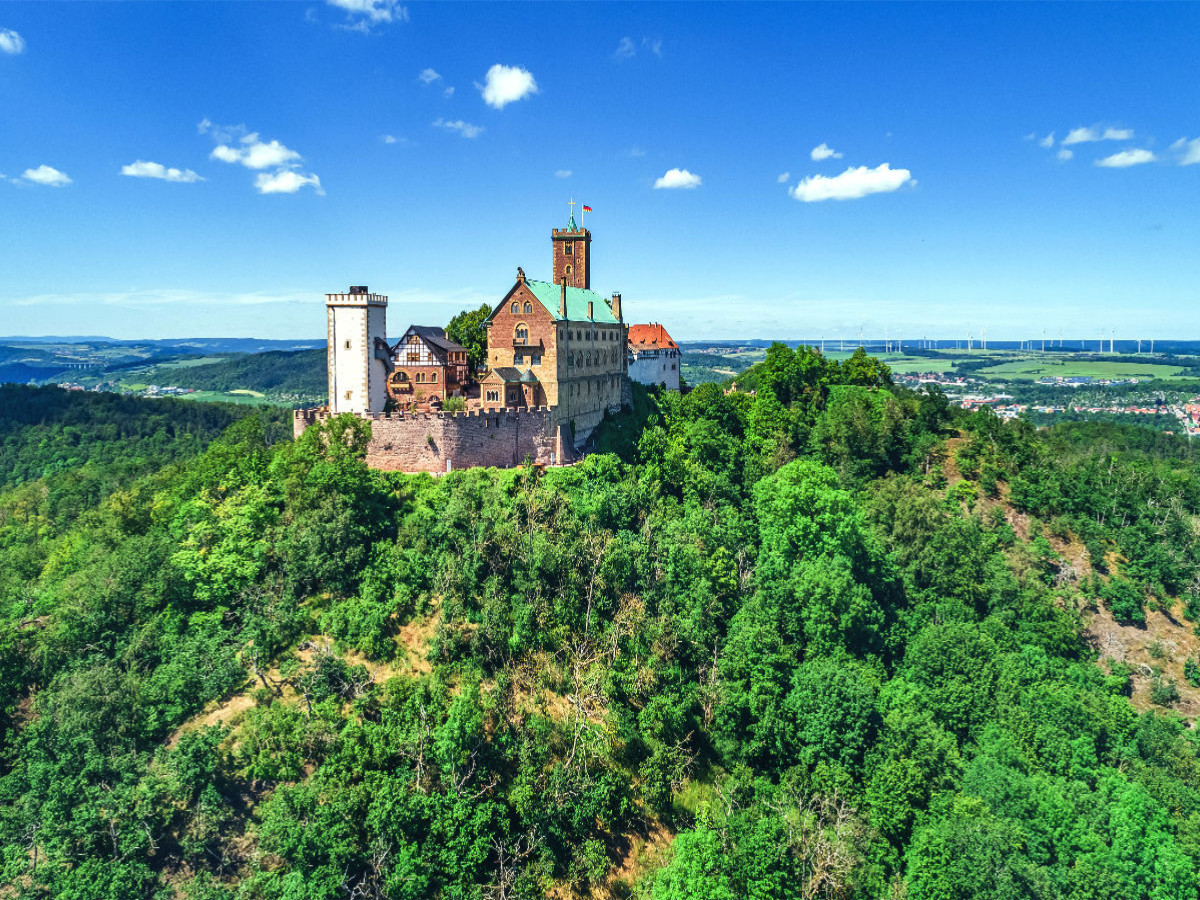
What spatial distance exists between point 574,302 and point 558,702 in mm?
35238

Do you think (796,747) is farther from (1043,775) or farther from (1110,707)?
(1110,707)

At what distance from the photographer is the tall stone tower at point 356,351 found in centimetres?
5162

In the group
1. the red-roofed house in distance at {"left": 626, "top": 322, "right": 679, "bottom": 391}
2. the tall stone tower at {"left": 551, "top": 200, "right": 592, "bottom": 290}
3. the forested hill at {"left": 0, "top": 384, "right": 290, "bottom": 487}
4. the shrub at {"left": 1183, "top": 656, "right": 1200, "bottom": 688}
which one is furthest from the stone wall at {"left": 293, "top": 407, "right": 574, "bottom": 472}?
the forested hill at {"left": 0, "top": 384, "right": 290, "bottom": 487}

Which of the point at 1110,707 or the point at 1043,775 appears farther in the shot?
the point at 1110,707

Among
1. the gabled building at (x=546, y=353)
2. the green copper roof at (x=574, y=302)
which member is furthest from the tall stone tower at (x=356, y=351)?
the green copper roof at (x=574, y=302)

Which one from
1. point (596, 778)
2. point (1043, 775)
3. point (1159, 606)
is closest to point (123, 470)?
point (596, 778)

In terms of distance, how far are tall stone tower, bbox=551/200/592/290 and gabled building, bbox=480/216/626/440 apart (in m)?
3.28

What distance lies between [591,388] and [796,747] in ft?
110

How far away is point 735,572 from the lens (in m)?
47.7

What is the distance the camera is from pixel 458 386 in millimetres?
55500

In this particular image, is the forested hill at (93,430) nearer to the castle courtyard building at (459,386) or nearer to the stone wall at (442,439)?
the castle courtyard building at (459,386)

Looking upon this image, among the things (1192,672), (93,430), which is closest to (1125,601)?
(1192,672)

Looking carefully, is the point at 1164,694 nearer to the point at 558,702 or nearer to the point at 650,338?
the point at 558,702

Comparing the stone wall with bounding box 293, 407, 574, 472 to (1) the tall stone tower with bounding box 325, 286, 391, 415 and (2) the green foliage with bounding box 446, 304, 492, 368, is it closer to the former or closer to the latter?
(1) the tall stone tower with bounding box 325, 286, 391, 415
